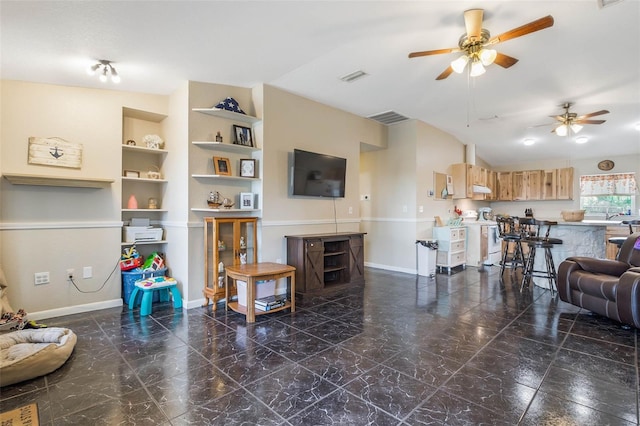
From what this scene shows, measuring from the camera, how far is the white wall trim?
3270 mm

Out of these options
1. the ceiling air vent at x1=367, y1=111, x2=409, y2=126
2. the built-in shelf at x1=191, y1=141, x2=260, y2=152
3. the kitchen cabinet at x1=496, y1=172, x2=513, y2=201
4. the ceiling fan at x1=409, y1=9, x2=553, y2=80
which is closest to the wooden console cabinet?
the built-in shelf at x1=191, y1=141, x2=260, y2=152

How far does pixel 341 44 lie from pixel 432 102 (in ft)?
7.38

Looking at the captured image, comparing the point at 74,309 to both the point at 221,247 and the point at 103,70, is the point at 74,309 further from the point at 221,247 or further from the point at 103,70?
the point at 103,70

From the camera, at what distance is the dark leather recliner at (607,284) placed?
9.62ft

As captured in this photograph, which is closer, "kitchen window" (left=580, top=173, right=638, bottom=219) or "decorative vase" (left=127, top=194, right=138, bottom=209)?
"decorative vase" (left=127, top=194, right=138, bottom=209)

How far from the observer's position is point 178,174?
13.0 feet

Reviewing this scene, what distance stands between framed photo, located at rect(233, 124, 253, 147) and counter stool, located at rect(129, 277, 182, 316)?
196 centimetres

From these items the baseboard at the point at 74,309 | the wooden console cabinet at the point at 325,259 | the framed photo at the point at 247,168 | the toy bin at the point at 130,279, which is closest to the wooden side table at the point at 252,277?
the wooden console cabinet at the point at 325,259

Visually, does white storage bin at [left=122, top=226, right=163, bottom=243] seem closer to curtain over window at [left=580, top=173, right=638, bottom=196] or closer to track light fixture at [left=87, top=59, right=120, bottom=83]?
track light fixture at [left=87, top=59, right=120, bottom=83]

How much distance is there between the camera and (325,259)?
4.91m

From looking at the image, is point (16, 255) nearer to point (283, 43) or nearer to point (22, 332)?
point (22, 332)

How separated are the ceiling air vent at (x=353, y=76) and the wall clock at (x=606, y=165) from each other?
6.84 meters

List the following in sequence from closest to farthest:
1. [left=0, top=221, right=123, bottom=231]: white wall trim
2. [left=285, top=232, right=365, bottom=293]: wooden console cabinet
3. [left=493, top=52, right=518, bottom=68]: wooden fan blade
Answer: [left=493, top=52, right=518, bottom=68]: wooden fan blade → [left=0, top=221, right=123, bottom=231]: white wall trim → [left=285, top=232, right=365, bottom=293]: wooden console cabinet

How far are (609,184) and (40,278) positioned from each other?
34.3 ft
